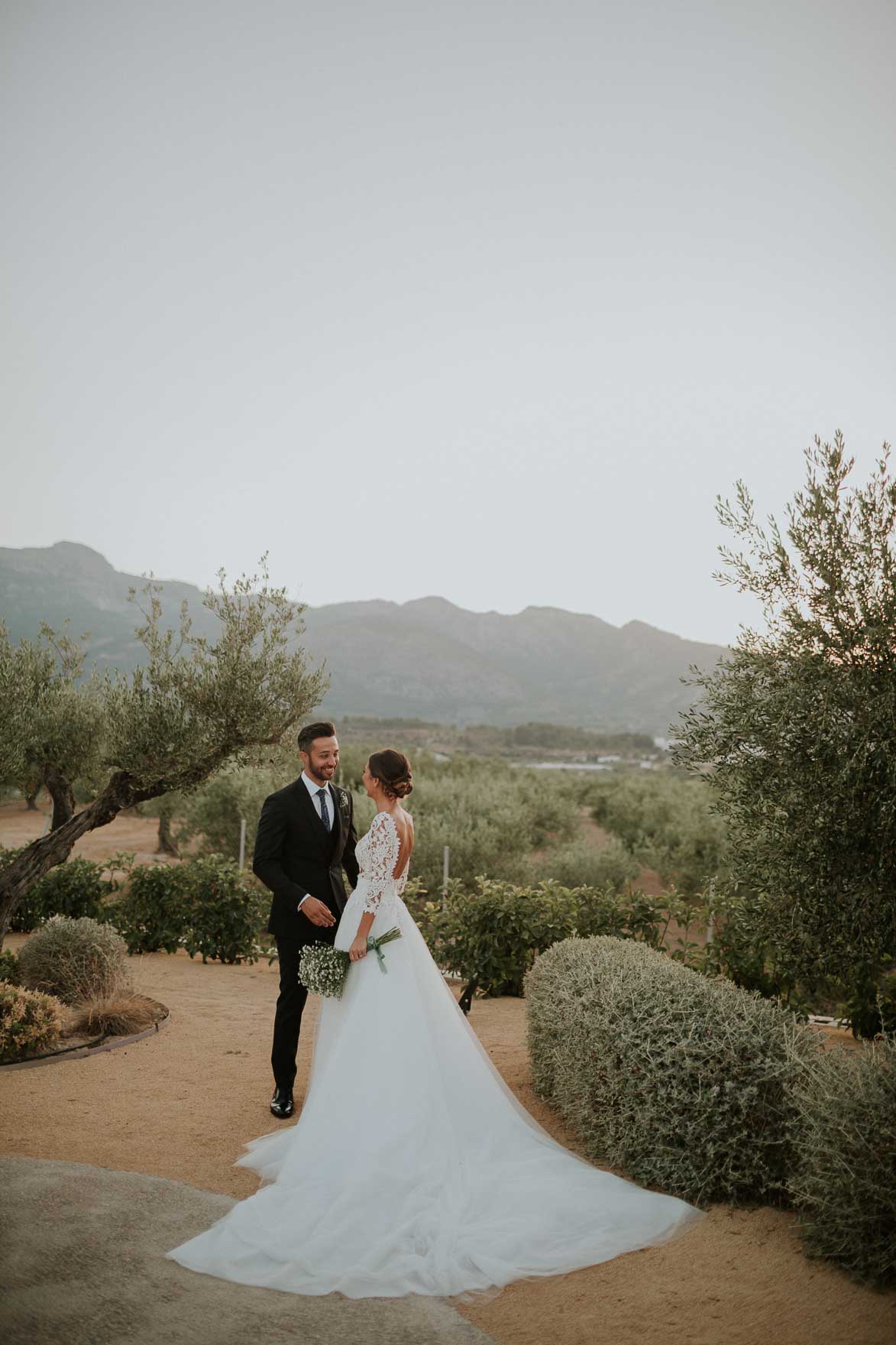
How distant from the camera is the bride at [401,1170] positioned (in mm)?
3574

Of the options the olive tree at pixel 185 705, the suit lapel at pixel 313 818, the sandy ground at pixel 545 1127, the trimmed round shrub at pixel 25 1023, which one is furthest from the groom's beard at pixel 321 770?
the trimmed round shrub at pixel 25 1023

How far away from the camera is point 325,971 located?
16.2 feet

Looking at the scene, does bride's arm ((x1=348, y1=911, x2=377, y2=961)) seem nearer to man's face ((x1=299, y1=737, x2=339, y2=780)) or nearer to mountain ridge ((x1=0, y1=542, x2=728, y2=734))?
man's face ((x1=299, y1=737, x2=339, y2=780))

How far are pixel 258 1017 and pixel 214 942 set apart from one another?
11.0 feet

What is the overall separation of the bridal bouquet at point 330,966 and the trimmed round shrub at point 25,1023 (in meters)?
3.12

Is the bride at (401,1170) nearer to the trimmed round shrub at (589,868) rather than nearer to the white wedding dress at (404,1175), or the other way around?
the white wedding dress at (404,1175)

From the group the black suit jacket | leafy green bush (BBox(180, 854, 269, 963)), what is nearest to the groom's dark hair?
the black suit jacket

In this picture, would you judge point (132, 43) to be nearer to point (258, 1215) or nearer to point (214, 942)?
point (214, 942)

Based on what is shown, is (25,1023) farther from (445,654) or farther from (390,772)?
(445,654)

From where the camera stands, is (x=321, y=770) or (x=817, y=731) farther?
(x=321, y=770)

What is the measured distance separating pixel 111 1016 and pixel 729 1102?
18.8 ft

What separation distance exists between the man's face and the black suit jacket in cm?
12

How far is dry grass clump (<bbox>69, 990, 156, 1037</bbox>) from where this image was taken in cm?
750

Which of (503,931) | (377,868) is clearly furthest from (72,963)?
(377,868)
